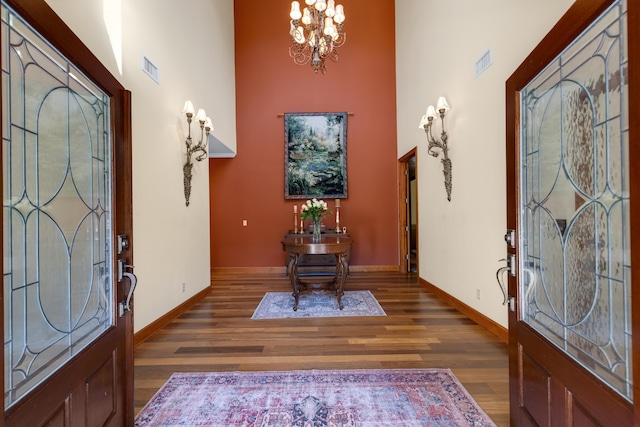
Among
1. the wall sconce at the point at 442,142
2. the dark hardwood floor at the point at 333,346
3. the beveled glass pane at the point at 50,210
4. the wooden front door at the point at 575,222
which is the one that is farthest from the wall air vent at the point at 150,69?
the wall sconce at the point at 442,142

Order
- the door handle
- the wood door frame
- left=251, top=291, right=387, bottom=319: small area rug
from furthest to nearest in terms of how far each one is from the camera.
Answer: the wood door frame
left=251, top=291, right=387, bottom=319: small area rug
the door handle

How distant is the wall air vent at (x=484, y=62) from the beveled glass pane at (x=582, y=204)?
1.87 meters

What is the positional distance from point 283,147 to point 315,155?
0.67 metres

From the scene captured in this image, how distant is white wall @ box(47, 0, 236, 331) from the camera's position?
98.1 inches

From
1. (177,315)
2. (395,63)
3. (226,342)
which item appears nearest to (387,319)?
(226,342)

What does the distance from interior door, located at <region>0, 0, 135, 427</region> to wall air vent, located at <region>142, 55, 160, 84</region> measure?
1.75 m

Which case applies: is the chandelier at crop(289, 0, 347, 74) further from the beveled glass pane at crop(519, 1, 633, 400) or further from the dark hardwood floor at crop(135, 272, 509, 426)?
the dark hardwood floor at crop(135, 272, 509, 426)

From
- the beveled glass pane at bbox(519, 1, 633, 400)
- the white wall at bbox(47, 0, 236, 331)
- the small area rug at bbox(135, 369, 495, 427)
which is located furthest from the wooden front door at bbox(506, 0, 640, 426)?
the white wall at bbox(47, 0, 236, 331)

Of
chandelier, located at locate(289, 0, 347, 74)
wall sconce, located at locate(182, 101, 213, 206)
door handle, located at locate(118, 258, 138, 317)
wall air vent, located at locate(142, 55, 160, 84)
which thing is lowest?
door handle, located at locate(118, 258, 138, 317)

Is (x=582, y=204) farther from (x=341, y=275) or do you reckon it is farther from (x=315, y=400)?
(x=341, y=275)

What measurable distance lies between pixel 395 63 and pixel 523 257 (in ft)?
18.3

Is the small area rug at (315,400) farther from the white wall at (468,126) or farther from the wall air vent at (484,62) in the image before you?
the wall air vent at (484,62)

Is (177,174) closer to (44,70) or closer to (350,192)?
(44,70)

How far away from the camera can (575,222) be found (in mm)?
1174
